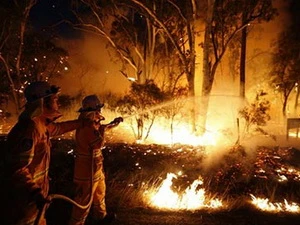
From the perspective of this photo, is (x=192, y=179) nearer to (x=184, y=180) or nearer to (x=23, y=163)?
(x=184, y=180)

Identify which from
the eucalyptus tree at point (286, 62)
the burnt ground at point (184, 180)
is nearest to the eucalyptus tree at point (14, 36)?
the burnt ground at point (184, 180)

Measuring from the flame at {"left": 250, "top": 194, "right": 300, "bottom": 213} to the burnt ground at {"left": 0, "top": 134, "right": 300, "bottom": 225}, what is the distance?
0.21 metres

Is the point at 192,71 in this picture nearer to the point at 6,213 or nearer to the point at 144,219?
the point at 144,219

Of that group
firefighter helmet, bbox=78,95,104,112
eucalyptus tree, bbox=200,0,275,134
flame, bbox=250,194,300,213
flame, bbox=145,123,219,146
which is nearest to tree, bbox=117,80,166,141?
flame, bbox=145,123,219,146

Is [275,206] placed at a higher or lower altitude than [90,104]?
lower

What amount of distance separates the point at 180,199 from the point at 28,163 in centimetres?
387

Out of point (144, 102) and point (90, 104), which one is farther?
point (144, 102)

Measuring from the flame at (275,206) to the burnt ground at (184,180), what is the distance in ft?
0.69

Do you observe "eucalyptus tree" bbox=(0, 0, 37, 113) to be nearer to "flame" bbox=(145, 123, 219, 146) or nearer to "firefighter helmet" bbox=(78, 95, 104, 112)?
"flame" bbox=(145, 123, 219, 146)

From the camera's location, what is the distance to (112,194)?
6344 mm

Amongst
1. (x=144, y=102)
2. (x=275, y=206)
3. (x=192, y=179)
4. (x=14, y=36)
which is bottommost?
(x=275, y=206)

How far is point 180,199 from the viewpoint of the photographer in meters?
6.49

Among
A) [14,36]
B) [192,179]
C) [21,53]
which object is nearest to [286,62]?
[21,53]

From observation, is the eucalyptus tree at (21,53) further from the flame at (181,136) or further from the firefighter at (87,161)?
the firefighter at (87,161)
